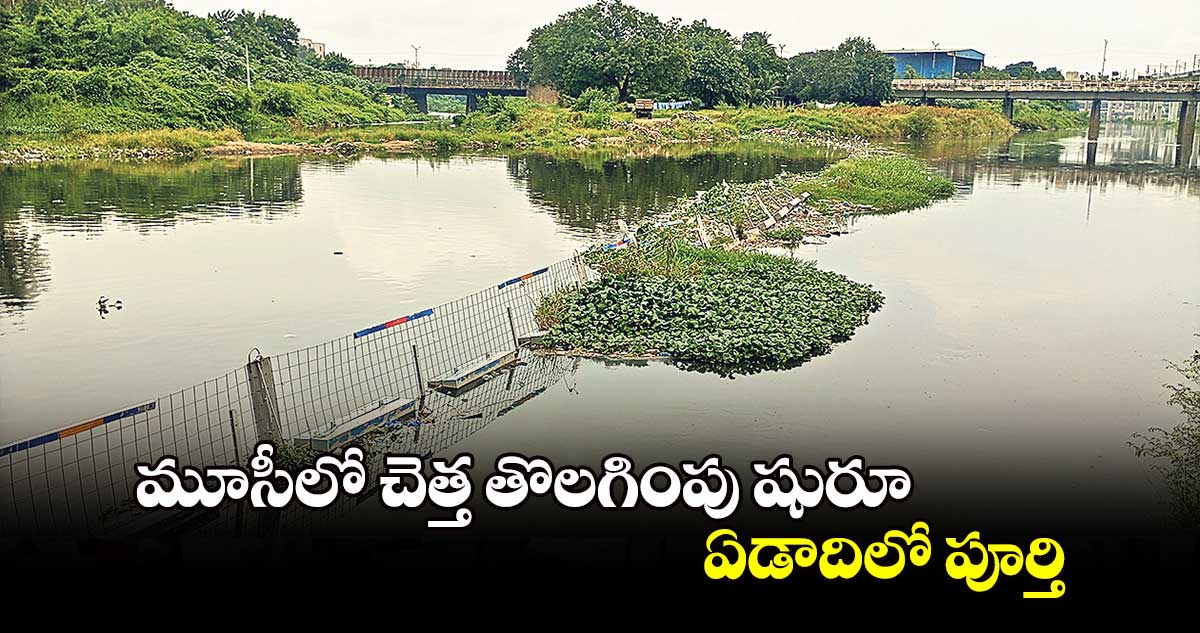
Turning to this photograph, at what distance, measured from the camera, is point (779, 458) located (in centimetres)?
901

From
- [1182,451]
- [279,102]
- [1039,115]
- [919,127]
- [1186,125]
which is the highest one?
[1039,115]

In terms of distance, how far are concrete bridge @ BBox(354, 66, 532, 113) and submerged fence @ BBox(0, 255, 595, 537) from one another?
255 ft

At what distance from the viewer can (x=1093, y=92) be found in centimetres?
6931

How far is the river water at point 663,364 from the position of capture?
9469mm

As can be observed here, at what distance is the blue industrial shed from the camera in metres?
121

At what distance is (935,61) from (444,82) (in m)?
62.7

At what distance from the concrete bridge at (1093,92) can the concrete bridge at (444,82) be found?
114 ft

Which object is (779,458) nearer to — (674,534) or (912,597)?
(674,534)

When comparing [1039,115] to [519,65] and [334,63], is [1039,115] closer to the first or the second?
[519,65]

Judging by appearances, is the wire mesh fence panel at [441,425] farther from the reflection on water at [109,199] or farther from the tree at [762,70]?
the tree at [762,70]

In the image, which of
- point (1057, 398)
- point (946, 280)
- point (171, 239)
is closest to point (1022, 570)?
point (1057, 398)

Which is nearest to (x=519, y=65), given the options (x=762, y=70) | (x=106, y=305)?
(x=762, y=70)

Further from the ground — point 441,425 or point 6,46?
point 6,46

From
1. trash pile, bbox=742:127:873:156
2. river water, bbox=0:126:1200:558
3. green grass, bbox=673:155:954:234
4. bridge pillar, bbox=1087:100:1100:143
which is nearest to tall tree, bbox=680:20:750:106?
trash pile, bbox=742:127:873:156
